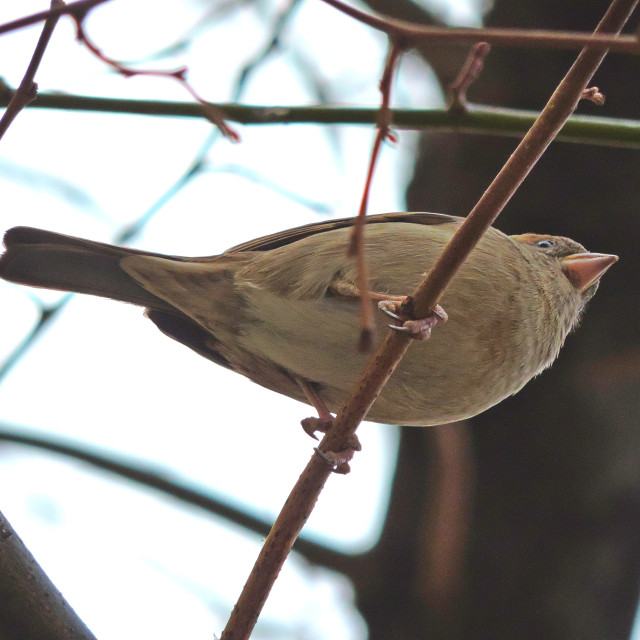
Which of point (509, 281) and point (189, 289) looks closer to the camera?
point (509, 281)

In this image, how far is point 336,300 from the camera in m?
3.27

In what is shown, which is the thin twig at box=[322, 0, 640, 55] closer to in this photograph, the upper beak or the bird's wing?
the bird's wing

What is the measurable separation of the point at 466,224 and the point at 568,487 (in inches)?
117

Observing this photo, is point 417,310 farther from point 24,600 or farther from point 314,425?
point 314,425

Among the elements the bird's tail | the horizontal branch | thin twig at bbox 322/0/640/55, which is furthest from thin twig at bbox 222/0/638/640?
the bird's tail

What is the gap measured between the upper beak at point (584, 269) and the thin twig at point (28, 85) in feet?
9.08

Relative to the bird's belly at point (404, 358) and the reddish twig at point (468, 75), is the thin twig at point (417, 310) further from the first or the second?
the bird's belly at point (404, 358)

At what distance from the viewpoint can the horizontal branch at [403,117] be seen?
7.59 feet

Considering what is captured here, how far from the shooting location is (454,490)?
437 centimetres

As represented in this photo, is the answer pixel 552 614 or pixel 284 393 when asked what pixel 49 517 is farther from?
pixel 552 614

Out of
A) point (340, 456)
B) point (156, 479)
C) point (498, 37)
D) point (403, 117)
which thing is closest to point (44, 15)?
point (498, 37)

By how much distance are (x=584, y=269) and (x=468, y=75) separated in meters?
2.03

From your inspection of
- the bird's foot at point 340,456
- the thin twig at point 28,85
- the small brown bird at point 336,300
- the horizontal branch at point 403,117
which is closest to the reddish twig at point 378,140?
the thin twig at point 28,85

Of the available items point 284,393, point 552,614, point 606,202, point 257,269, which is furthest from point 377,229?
point 552,614
